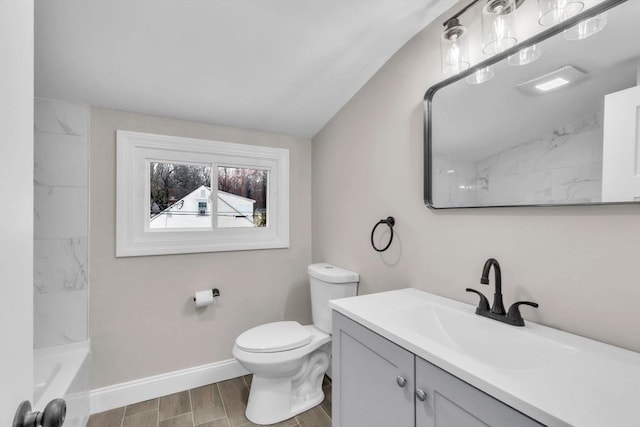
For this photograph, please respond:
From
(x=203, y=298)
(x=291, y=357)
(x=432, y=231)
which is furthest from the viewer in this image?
(x=203, y=298)

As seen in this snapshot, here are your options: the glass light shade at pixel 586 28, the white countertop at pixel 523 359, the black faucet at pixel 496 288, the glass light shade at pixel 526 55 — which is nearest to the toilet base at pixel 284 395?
the white countertop at pixel 523 359

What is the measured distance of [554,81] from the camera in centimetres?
104

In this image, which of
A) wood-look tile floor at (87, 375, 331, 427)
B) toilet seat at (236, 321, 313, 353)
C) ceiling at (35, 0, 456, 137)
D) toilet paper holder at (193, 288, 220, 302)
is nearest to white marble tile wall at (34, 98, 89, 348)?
ceiling at (35, 0, 456, 137)

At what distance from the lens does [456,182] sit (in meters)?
1.36

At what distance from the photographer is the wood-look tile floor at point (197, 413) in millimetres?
1759

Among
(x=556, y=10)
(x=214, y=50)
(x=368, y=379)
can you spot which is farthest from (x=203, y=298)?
(x=556, y=10)

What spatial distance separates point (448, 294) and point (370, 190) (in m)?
0.77

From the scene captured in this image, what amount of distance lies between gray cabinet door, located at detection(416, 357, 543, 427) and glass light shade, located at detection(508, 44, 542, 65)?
3.66 ft

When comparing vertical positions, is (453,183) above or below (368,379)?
above

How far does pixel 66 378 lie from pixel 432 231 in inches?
78.8

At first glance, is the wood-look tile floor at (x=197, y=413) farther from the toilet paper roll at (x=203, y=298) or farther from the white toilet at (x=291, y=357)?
the toilet paper roll at (x=203, y=298)

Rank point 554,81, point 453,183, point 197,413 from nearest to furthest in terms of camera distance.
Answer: point 554,81 < point 453,183 < point 197,413

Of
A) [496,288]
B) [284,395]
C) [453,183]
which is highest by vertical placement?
[453,183]

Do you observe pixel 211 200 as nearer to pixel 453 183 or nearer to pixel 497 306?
pixel 453 183
